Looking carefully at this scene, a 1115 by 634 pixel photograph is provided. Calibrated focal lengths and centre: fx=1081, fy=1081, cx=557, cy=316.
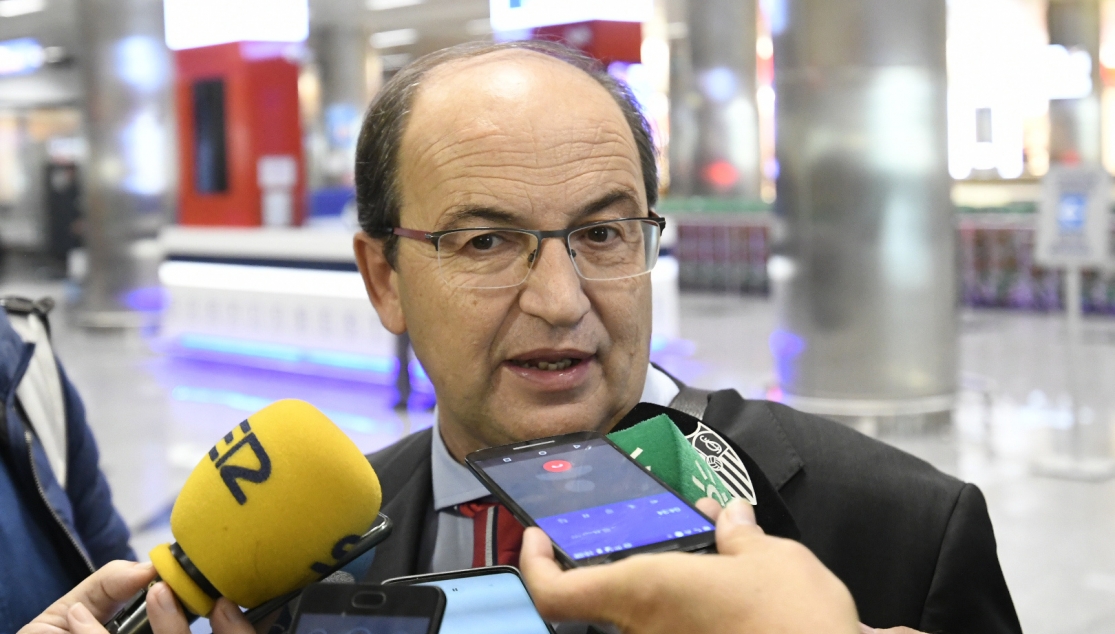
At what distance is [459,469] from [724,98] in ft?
52.1

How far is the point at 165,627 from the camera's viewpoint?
951mm

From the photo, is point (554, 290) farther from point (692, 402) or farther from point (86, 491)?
point (86, 491)

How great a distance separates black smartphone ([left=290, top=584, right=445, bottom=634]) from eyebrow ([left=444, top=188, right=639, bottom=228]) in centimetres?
48

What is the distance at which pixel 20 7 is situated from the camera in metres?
18.9

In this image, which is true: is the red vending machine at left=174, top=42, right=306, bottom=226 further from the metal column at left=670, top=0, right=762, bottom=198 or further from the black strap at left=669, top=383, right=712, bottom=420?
the black strap at left=669, top=383, right=712, bottom=420

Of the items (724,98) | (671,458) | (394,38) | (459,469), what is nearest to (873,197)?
(459,469)

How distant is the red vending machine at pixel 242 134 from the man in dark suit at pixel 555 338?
32.7 feet

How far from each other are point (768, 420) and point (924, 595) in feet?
0.91

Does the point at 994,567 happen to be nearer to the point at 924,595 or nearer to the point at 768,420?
the point at 924,595

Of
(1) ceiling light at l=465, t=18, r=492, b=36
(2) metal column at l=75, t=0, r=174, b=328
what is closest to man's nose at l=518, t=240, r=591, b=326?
(2) metal column at l=75, t=0, r=174, b=328

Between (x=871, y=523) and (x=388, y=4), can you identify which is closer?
(x=871, y=523)

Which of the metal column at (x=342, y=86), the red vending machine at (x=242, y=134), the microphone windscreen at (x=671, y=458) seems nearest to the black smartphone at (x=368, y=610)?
the microphone windscreen at (x=671, y=458)

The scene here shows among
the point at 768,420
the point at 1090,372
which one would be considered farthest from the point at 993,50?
the point at 768,420

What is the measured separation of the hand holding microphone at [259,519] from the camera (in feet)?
3.18
